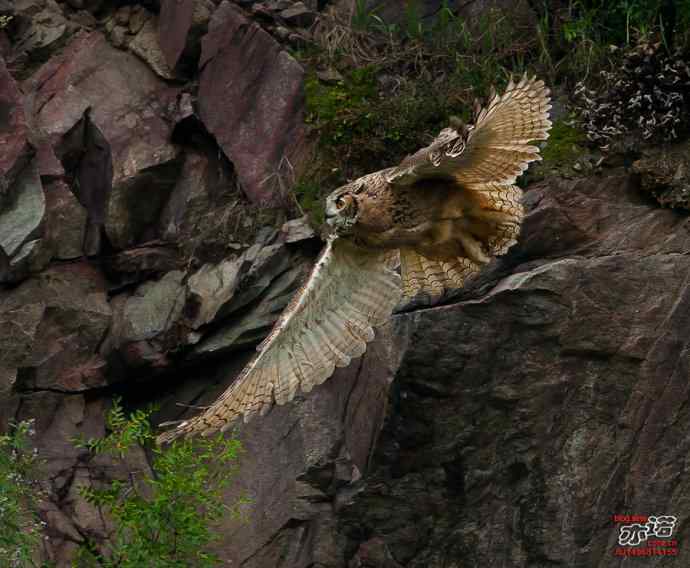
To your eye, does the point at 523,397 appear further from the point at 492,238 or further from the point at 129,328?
the point at 129,328

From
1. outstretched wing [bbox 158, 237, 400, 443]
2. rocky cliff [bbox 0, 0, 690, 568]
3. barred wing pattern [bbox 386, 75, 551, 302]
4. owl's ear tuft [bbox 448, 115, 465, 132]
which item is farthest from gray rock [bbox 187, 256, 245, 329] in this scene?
owl's ear tuft [bbox 448, 115, 465, 132]

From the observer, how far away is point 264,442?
312 inches

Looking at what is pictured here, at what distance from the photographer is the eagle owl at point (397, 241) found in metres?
5.48

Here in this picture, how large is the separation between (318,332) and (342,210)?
24.7 inches

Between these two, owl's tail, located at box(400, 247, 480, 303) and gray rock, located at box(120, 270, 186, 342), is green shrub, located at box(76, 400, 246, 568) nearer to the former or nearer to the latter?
owl's tail, located at box(400, 247, 480, 303)

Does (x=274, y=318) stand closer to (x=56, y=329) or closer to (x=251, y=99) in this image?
(x=56, y=329)

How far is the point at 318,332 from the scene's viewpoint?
6020mm

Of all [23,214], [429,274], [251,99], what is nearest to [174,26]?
[251,99]

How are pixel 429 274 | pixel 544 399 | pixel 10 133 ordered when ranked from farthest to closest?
pixel 10 133 < pixel 544 399 < pixel 429 274

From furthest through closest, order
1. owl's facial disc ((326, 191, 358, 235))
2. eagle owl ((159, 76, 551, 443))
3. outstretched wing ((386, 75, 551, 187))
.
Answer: owl's facial disc ((326, 191, 358, 235)) → eagle owl ((159, 76, 551, 443)) → outstretched wing ((386, 75, 551, 187))

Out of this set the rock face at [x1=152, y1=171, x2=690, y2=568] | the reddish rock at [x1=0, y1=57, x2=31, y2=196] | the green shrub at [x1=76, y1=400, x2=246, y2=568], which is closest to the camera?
the green shrub at [x1=76, y1=400, x2=246, y2=568]

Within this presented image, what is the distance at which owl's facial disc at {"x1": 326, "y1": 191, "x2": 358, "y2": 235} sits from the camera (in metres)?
5.77

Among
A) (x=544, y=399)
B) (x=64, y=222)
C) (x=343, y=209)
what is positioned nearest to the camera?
(x=343, y=209)

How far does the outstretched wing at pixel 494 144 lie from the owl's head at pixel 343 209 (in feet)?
0.62
